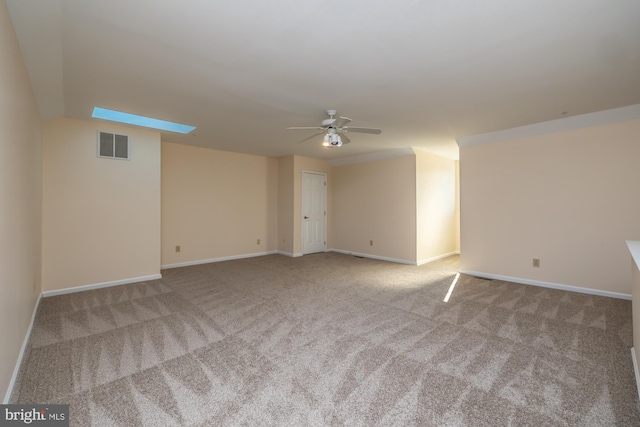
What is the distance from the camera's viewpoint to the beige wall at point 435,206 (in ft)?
18.9

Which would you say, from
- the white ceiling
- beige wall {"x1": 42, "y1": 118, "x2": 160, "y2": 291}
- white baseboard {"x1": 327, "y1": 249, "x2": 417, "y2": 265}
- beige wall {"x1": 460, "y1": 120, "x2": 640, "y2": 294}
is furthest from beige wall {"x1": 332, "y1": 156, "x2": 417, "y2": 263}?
beige wall {"x1": 42, "y1": 118, "x2": 160, "y2": 291}

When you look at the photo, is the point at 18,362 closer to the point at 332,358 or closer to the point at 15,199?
the point at 15,199

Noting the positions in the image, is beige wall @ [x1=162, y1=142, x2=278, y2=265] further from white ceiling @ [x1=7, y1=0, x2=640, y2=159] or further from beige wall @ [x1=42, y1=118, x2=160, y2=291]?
white ceiling @ [x1=7, y1=0, x2=640, y2=159]

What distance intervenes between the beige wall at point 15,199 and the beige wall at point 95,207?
0.83 meters

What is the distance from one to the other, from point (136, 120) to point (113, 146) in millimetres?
532

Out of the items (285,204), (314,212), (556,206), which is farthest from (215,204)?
(556,206)

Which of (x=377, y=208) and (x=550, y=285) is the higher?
(x=377, y=208)

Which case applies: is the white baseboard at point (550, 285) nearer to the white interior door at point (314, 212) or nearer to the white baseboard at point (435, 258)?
the white baseboard at point (435, 258)

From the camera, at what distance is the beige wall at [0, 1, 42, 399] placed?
170 centimetres

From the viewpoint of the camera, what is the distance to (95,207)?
398 cm

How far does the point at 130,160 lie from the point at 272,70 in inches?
122

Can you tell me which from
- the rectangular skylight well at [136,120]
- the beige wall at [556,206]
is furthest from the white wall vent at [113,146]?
the beige wall at [556,206]

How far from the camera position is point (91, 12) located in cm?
177

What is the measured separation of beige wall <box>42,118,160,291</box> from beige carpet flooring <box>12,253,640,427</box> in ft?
1.52
